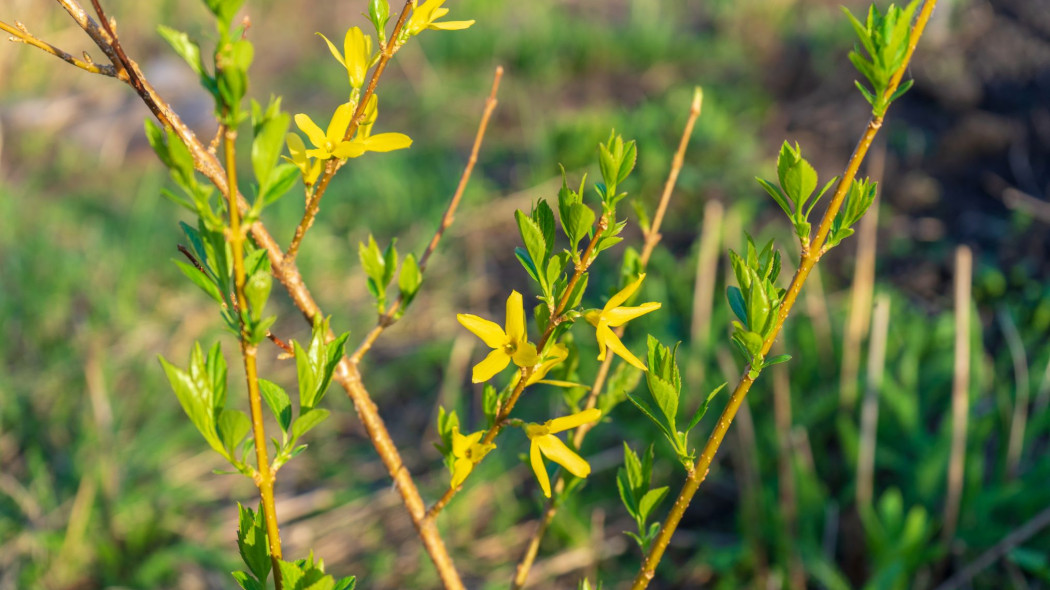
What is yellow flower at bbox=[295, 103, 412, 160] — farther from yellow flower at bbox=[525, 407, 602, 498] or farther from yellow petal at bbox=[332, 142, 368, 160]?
yellow flower at bbox=[525, 407, 602, 498]

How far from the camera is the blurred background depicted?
1.79 metres

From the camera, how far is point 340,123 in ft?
2.22

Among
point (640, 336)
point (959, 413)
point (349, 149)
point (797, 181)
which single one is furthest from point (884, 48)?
point (640, 336)

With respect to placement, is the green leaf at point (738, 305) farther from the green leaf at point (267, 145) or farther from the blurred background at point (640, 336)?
the blurred background at point (640, 336)

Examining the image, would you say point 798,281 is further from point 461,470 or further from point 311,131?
point 311,131

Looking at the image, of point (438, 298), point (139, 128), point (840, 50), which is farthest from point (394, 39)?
point (139, 128)

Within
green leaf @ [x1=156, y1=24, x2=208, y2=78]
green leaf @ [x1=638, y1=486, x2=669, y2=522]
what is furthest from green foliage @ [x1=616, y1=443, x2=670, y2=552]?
green leaf @ [x1=156, y1=24, x2=208, y2=78]

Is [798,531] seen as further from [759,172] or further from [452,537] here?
[759,172]


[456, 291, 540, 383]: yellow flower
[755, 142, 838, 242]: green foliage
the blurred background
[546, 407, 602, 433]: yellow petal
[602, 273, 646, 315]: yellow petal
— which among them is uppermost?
[755, 142, 838, 242]: green foliage

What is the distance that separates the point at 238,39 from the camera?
1.70 feet

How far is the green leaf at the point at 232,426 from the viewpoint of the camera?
57cm

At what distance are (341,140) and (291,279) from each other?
0.49ft

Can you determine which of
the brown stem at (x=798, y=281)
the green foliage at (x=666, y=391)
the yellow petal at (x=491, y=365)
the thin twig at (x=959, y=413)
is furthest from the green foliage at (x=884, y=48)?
the thin twig at (x=959, y=413)

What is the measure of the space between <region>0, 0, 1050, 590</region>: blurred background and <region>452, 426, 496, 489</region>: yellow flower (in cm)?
98
